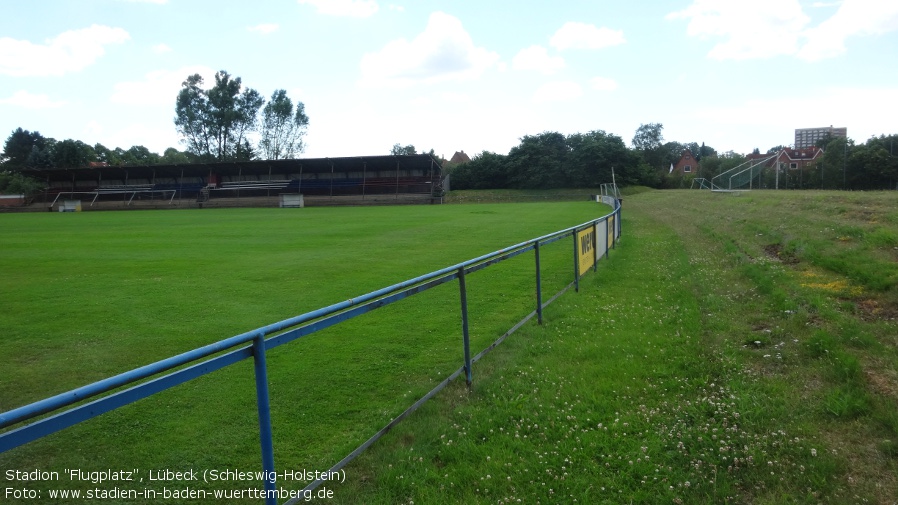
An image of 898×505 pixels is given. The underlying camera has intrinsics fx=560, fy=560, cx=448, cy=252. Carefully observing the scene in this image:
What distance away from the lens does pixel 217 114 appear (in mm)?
75938

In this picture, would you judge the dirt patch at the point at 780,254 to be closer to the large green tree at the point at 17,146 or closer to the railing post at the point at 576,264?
the railing post at the point at 576,264

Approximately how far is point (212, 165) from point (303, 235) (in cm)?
4479

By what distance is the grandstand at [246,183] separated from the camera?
54.2m

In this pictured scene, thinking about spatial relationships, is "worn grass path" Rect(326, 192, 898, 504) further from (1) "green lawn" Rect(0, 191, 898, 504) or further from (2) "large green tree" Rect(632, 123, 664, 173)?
(2) "large green tree" Rect(632, 123, 664, 173)

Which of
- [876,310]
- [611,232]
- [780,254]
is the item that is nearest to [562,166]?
[611,232]

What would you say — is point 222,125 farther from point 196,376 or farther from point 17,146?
point 196,376

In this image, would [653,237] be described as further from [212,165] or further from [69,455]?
[212,165]

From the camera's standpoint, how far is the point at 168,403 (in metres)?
4.60

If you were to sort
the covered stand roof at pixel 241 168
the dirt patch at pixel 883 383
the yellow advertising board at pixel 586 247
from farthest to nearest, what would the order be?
the covered stand roof at pixel 241 168
the yellow advertising board at pixel 586 247
the dirt patch at pixel 883 383

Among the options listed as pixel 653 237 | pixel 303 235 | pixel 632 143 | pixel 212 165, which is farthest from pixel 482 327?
pixel 632 143

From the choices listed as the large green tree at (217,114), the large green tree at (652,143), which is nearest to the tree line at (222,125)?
the large green tree at (217,114)

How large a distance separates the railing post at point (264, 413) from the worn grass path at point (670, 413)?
0.53 m

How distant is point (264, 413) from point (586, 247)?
7.82m

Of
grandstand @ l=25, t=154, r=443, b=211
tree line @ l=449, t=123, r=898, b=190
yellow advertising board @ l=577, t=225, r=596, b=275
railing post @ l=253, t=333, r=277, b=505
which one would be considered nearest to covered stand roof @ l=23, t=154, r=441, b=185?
grandstand @ l=25, t=154, r=443, b=211
